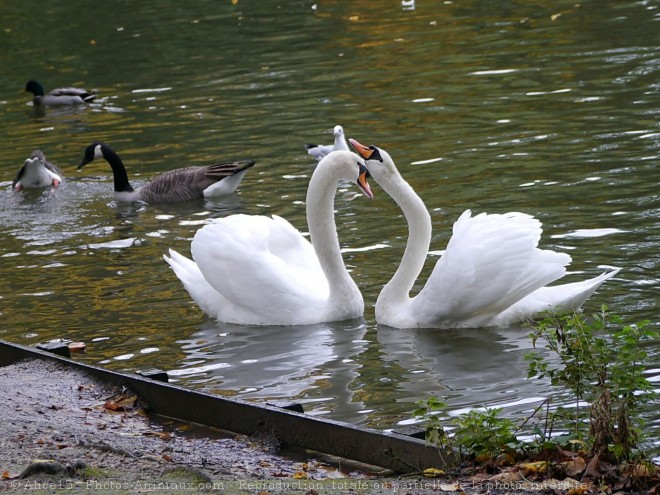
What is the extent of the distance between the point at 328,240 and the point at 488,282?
148 centimetres

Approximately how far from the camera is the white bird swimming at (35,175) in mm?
14516

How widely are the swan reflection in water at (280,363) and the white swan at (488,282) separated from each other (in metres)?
0.45

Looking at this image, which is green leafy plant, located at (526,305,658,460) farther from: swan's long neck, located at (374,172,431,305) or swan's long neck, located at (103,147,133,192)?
swan's long neck, located at (103,147,133,192)

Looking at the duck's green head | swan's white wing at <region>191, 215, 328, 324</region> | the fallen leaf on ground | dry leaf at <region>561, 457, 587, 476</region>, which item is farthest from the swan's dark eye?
the duck's green head

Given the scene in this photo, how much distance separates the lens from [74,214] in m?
13.9

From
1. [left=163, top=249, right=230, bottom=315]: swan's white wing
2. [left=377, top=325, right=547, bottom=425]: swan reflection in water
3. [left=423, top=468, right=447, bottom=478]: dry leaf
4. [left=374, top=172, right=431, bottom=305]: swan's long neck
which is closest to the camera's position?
[left=423, top=468, right=447, bottom=478]: dry leaf

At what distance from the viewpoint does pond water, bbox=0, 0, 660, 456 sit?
8453 mm

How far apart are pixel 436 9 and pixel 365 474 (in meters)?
21.1

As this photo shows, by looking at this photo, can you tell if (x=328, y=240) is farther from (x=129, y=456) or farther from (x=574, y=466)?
(x=574, y=466)

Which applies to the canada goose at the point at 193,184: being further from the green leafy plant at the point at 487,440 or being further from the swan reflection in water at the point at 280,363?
the green leafy plant at the point at 487,440

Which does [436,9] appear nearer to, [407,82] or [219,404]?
[407,82]

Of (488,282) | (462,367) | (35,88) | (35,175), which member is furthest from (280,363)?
(35,88)

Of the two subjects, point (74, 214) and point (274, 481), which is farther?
point (74, 214)

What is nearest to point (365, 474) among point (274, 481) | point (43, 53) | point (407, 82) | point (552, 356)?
point (274, 481)
